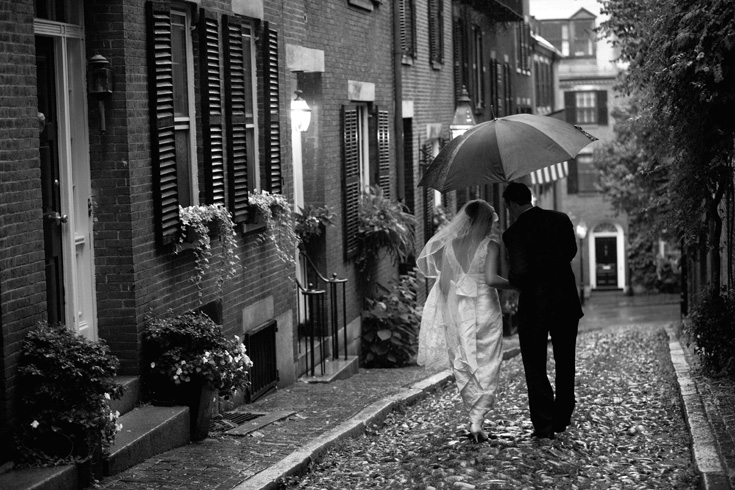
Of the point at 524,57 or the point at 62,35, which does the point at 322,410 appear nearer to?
the point at 62,35

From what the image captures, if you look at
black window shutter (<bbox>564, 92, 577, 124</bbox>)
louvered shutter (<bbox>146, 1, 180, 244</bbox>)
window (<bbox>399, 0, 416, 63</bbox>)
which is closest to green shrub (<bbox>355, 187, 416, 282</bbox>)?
window (<bbox>399, 0, 416, 63</bbox>)

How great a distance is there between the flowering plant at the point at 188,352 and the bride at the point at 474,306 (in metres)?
1.69

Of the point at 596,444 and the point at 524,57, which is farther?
the point at 524,57

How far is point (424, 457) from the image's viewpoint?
7.86 m

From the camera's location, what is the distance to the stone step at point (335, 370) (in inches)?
493

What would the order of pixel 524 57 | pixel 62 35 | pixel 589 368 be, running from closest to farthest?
pixel 62 35 < pixel 589 368 < pixel 524 57

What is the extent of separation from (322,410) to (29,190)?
4.21m

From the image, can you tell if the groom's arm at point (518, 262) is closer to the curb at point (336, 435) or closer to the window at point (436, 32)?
the curb at point (336, 435)

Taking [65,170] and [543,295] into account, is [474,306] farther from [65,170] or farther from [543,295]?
[65,170]

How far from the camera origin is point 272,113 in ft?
37.9

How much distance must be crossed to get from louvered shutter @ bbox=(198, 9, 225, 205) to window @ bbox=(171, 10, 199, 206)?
141 millimetres

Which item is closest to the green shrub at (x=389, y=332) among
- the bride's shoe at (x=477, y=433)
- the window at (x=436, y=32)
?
the window at (x=436, y=32)

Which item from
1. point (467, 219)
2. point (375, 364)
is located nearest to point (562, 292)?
point (467, 219)

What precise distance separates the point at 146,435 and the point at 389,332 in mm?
8080
